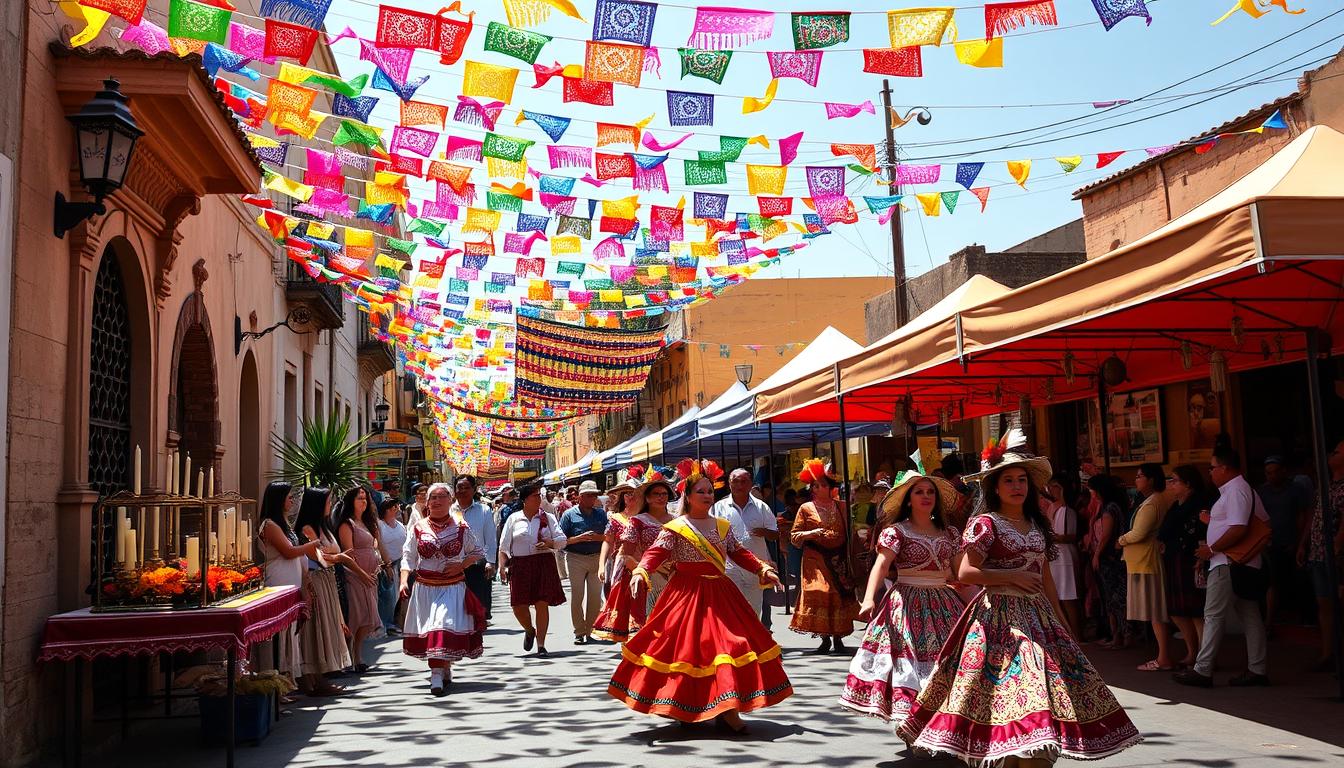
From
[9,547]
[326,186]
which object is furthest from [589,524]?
[9,547]

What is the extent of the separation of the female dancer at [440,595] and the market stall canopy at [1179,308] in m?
4.35

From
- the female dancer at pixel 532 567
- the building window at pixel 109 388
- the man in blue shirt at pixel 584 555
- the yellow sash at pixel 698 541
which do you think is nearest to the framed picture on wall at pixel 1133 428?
the man in blue shirt at pixel 584 555

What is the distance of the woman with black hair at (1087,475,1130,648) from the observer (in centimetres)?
1151

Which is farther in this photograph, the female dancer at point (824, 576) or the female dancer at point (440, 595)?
the female dancer at point (824, 576)

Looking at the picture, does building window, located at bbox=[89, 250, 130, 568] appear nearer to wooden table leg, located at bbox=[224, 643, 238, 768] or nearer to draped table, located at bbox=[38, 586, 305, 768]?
draped table, located at bbox=[38, 586, 305, 768]

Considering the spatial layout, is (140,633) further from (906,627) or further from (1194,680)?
(1194,680)

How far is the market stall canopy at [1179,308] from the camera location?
6.73 m

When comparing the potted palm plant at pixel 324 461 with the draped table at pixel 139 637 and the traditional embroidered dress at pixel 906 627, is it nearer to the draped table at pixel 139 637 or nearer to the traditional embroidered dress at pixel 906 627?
the draped table at pixel 139 637

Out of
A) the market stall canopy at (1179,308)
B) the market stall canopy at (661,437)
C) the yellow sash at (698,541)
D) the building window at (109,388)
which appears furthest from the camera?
the market stall canopy at (661,437)

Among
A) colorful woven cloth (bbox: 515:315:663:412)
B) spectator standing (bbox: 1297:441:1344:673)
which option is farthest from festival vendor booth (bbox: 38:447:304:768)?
colorful woven cloth (bbox: 515:315:663:412)

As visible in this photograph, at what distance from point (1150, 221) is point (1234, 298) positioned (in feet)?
28.2

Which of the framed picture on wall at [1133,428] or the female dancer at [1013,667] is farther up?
the framed picture on wall at [1133,428]

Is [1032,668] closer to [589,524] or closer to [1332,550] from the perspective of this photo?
[1332,550]

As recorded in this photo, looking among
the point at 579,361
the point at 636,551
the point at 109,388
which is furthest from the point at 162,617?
the point at 579,361
